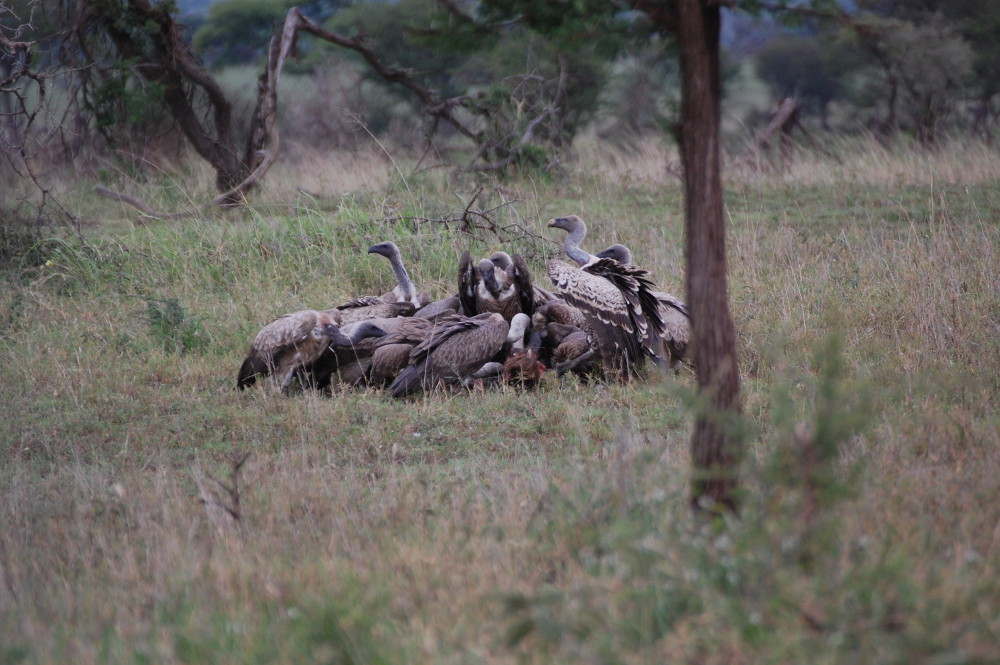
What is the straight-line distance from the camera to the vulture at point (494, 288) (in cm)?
725

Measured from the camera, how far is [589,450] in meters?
4.88

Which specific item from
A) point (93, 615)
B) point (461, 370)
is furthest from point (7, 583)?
point (461, 370)

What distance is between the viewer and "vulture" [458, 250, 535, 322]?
725cm

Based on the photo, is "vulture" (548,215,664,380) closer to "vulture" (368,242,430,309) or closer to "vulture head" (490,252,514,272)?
"vulture head" (490,252,514,272)

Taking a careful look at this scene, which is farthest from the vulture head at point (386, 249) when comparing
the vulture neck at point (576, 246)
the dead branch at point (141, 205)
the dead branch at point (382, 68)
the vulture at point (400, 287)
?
the dead branch at point (382, 68)

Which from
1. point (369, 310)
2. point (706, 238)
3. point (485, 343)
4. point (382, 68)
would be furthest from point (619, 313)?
point (382, 68)

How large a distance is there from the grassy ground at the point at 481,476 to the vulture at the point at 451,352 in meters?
0.22

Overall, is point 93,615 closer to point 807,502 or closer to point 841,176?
point 807,502

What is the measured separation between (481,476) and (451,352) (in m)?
1.97

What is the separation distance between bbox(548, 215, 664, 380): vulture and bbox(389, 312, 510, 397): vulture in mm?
630

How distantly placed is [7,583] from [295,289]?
18.0 ft

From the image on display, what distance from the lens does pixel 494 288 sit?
7234 mm

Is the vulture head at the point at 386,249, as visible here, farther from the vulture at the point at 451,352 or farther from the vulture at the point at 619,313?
the vulture at the point at 619,313

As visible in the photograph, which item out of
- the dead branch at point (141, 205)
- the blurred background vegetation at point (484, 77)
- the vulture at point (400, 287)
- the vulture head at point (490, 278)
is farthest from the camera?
the dead branch at point (141, 205)
